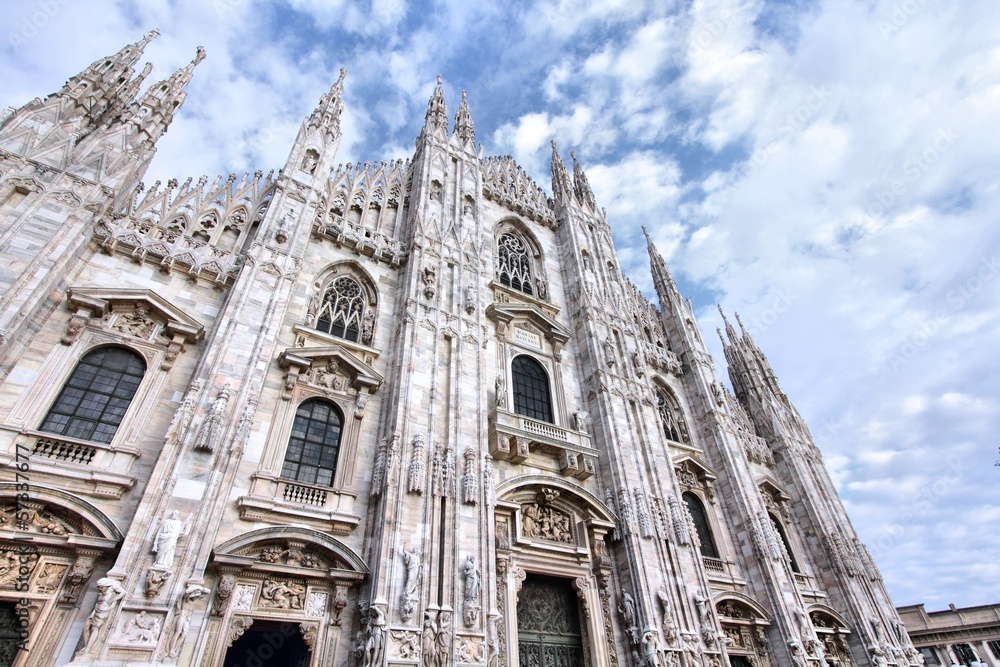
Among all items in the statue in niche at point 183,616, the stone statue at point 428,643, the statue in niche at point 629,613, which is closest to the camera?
the statue in niche at point 183,616

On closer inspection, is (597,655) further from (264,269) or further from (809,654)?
(264,269)

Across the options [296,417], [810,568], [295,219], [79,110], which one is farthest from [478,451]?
[810,568]

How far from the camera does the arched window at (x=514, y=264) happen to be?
2158 centimetres

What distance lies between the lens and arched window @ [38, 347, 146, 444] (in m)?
10.7

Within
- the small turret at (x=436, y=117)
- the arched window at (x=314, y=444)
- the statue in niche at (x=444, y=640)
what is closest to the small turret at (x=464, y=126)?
the small turret at (x=436, y=117)

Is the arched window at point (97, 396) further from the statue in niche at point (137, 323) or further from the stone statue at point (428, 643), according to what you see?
the stone statue at point (428, 643)

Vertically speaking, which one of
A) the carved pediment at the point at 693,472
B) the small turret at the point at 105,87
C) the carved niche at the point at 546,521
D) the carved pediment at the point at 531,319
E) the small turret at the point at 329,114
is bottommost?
the carved niche at the point at 546,521

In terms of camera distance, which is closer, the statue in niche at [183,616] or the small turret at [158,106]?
the statue in niche at [183,616]

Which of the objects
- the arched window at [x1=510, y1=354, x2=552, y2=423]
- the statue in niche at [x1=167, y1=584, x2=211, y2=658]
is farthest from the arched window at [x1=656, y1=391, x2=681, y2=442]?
the statue in niche at [x1=167, y1=584, x2=211, y2=658]

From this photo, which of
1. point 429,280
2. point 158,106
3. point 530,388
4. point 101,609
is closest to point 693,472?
point 530,388

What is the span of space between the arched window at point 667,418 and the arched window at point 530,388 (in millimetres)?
5317

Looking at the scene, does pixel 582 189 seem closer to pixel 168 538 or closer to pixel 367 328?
pixel 367 328

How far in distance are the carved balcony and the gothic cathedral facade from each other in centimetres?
12

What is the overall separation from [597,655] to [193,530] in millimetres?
9954
